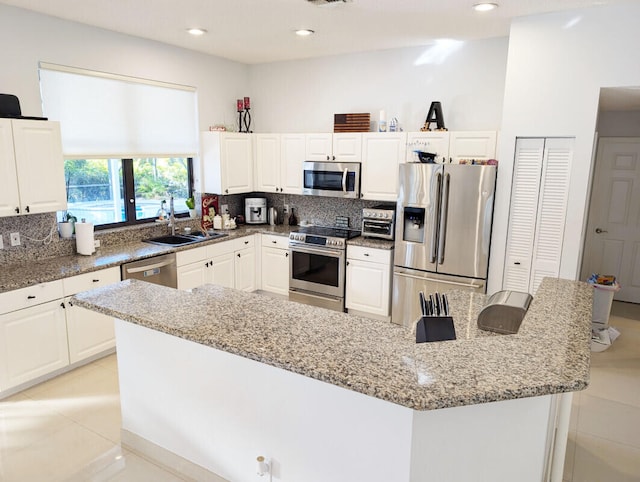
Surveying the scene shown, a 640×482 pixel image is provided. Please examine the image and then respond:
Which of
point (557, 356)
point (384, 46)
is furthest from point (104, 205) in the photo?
point (557, 356)

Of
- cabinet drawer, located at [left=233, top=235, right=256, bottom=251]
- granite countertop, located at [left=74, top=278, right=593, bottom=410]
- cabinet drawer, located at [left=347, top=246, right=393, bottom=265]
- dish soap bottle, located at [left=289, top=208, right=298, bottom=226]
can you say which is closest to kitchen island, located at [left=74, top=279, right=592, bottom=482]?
granite countertop, located at [left=74, top=278, right=593, bottom=410]

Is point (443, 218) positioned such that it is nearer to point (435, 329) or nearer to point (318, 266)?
point (318, 266)

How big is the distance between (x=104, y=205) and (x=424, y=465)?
12.8ft

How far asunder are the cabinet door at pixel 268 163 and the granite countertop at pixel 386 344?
3.07m

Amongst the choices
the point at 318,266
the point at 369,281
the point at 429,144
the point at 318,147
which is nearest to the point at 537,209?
the point at 429,144

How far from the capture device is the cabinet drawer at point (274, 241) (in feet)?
17.1

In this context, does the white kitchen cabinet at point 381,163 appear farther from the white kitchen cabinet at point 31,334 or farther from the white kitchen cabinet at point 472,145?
the white kitchen cabinet at point 31,334

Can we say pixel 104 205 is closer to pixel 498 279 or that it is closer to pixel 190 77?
pixel 190 77

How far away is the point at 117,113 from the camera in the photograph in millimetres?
4277

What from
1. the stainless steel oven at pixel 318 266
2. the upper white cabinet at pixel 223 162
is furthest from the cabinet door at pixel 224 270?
the upper white cabinet at pixel 223 162

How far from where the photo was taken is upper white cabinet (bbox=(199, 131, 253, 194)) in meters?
5.11

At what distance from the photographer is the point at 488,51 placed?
4309 millimetres

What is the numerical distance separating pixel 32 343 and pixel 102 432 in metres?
0.96

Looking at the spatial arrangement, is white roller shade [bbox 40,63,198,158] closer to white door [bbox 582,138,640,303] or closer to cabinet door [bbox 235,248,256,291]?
cabinet door [bbox 235,248,256,291]
